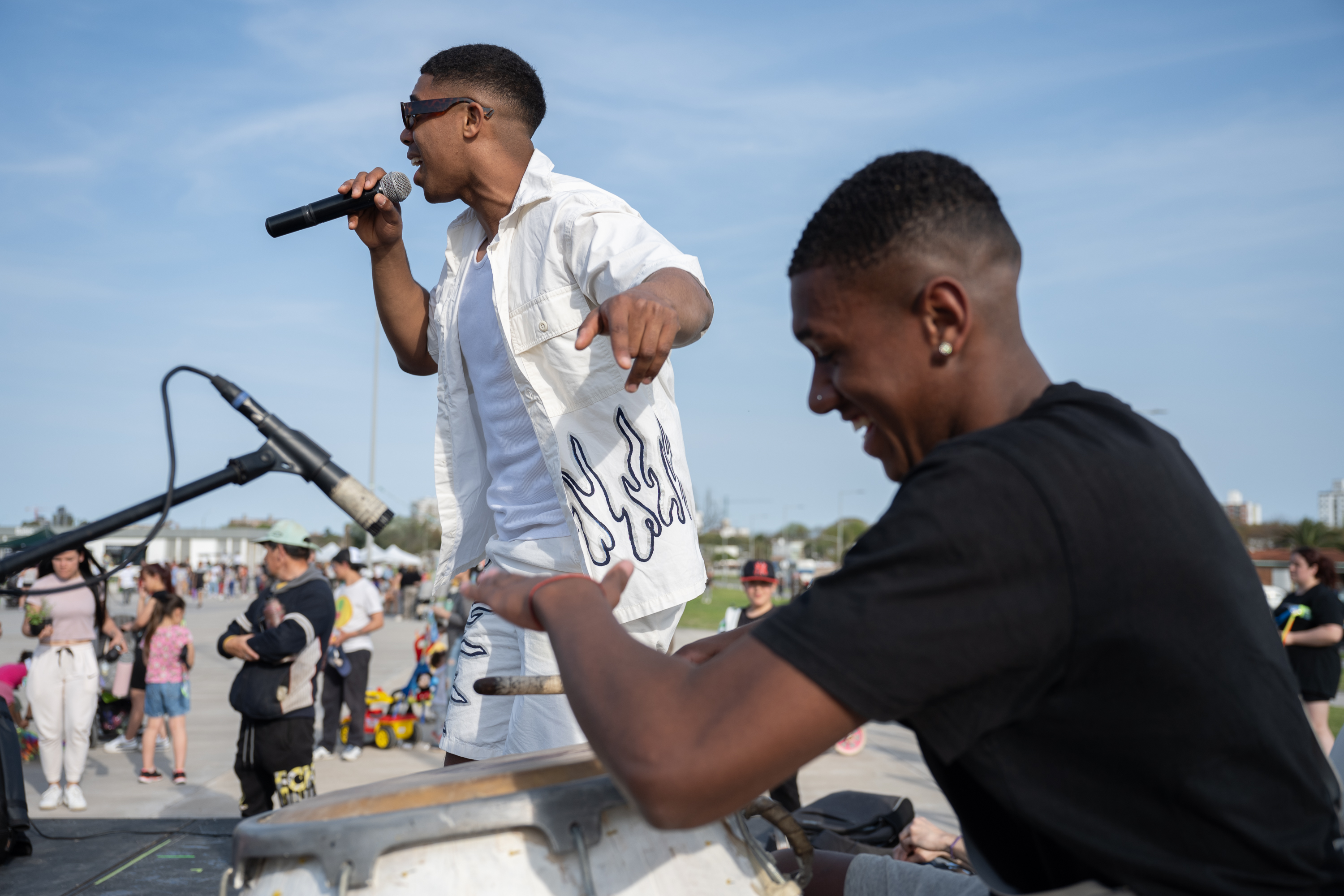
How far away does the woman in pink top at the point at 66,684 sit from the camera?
21.2ft

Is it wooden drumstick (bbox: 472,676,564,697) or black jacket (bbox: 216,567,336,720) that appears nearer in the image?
wooden drumstick (bbox: 472,676,564,697)

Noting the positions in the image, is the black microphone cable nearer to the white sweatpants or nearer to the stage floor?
the stage floor

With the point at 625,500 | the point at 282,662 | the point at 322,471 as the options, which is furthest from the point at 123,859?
the point at 625,500

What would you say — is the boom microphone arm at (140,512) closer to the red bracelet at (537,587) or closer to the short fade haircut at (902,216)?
the red bracelet at (537,587)

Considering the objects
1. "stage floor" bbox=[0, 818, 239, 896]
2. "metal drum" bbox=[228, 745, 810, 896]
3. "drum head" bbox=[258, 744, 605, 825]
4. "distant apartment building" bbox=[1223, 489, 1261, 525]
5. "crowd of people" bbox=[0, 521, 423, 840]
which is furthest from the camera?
"distant apartment building" bbox=[1223, 489, 1261, 525]

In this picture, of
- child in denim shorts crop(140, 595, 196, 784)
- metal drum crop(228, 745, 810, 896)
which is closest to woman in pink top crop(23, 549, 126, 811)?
child in denim shorts crop(140, 595, 196, 784)

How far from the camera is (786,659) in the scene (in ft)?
3.37

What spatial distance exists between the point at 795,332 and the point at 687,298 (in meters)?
0.63

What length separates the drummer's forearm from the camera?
1.02 m

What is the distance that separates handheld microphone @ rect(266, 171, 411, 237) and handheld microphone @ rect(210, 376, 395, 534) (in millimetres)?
477

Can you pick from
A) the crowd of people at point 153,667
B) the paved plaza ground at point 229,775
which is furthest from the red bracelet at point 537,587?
the crowd of people at point 153,667

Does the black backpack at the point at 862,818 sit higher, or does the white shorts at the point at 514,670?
the white shorts at the point at 514,670

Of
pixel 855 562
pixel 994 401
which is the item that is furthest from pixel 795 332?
pixel 855 562

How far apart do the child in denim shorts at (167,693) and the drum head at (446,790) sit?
653 centimetres
